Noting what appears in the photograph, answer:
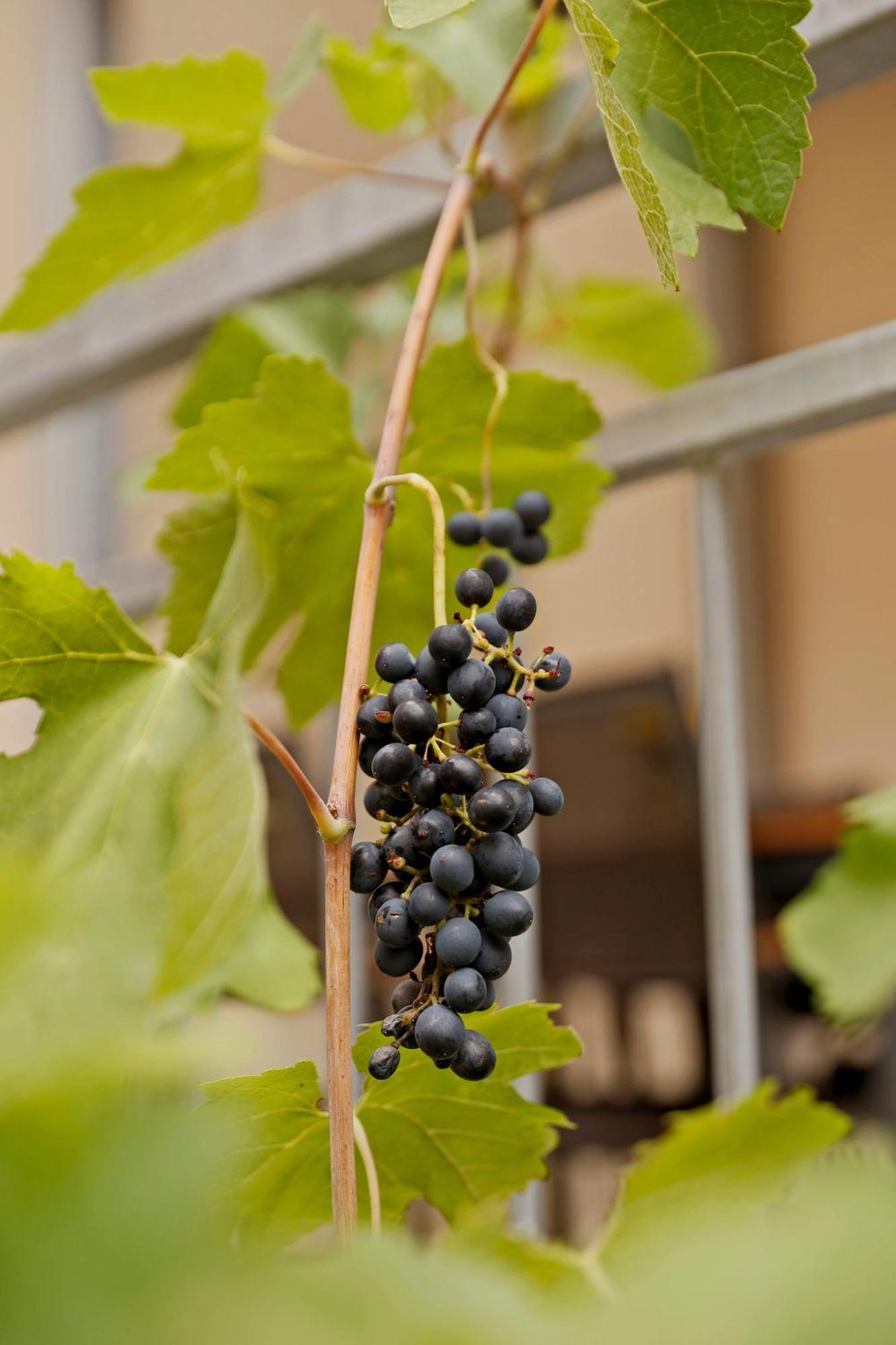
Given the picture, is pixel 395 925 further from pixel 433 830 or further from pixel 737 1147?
pixel 737 1147

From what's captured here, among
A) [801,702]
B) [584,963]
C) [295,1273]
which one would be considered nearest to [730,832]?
[295,1273]

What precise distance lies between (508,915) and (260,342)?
1.75ft

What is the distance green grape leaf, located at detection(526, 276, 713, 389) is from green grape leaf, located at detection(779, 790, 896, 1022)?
0.67 metres

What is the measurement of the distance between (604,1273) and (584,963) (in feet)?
6.61

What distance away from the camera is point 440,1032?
1.01 ft

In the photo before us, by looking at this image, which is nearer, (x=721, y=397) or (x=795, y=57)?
(x=795, y=57)

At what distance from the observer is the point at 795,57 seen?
0.38m

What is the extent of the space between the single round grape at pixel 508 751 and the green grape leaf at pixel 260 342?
0.43 m

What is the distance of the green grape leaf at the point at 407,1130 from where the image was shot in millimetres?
368

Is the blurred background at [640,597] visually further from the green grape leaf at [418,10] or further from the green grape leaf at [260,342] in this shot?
the green grape leaf at [418,10]

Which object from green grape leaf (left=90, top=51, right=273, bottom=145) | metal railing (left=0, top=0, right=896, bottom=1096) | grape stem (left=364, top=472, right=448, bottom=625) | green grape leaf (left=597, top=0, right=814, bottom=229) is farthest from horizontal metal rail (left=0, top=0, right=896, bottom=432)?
grape stem (left=364, top=472, right=448, bottom=625)

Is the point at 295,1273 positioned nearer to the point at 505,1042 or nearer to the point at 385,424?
the point at 505,1042

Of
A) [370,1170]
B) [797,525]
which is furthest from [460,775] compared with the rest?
[797,525]

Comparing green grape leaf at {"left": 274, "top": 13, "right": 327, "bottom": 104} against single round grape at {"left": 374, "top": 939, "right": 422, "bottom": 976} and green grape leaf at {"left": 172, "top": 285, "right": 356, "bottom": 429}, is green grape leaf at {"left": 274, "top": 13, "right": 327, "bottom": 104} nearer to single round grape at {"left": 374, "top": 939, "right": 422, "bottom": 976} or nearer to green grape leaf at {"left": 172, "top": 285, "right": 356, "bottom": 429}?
green grape leaf at {"left": 172, "top": 285, "right": 356, "bottom": 429}
